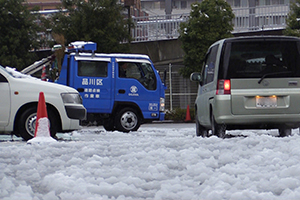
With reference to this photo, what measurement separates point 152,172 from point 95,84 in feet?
36.3

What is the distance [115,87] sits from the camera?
57.1 ft

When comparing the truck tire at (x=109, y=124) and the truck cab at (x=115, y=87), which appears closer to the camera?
the truck cab at (x=115, y=87)

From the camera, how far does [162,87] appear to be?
58.9 ft

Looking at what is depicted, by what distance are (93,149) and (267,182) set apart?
10.4ft

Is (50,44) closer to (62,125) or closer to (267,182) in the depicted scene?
(62,125)

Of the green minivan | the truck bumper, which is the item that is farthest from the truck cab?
the green minivan

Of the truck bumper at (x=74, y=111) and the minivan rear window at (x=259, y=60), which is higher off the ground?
the minivan rear window at (x=259, y=60)

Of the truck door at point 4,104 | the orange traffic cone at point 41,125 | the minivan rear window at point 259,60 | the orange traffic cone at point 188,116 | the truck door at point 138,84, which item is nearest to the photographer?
Result: the orange traffic cone at point 41,125

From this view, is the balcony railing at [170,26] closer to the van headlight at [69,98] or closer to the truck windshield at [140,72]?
the truck windshield at [140,72]

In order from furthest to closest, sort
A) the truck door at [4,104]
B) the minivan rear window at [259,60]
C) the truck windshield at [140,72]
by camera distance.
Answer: the truck windshield at [140,72] → the truck door at [4,104] → the minivan rear window at [259,60]

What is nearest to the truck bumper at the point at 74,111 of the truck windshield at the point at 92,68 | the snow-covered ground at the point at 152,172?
the snow-covered ground at the point at 152,172

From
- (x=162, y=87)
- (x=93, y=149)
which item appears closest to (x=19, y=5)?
(x=162, y=87)

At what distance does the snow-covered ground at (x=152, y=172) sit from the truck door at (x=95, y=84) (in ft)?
27.1

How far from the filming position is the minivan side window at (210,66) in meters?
11.5
